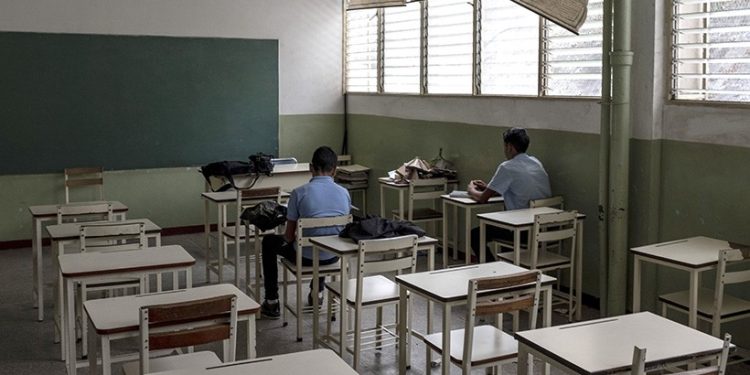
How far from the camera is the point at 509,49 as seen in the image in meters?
6.82

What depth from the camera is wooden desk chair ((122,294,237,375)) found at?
2.97 metres

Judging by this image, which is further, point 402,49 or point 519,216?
point 402,49

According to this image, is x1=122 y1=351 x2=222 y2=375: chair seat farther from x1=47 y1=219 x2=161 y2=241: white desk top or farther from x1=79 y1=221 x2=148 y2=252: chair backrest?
x1=47 y1=219 x2=161 y2=241: white desk top

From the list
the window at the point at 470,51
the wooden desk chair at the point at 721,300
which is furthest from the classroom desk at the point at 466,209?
the wooden desk chair at the point at 721,300

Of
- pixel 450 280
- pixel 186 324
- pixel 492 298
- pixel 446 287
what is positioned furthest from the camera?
pixel 450 280

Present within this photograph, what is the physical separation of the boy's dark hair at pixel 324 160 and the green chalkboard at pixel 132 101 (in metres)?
3.99

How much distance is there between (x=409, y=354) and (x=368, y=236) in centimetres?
74

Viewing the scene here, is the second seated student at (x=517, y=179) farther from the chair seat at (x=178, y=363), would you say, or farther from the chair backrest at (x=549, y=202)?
the chair seat at (x=178, y=363)

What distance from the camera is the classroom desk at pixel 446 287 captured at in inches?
136

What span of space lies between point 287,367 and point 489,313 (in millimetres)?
1120

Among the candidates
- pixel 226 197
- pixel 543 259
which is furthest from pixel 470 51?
pixel 226 197

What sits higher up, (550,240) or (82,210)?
(82,210)

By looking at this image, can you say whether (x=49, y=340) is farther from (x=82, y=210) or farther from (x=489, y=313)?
(x=489, y=313)

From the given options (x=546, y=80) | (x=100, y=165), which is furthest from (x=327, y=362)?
(x=100, y=165)
